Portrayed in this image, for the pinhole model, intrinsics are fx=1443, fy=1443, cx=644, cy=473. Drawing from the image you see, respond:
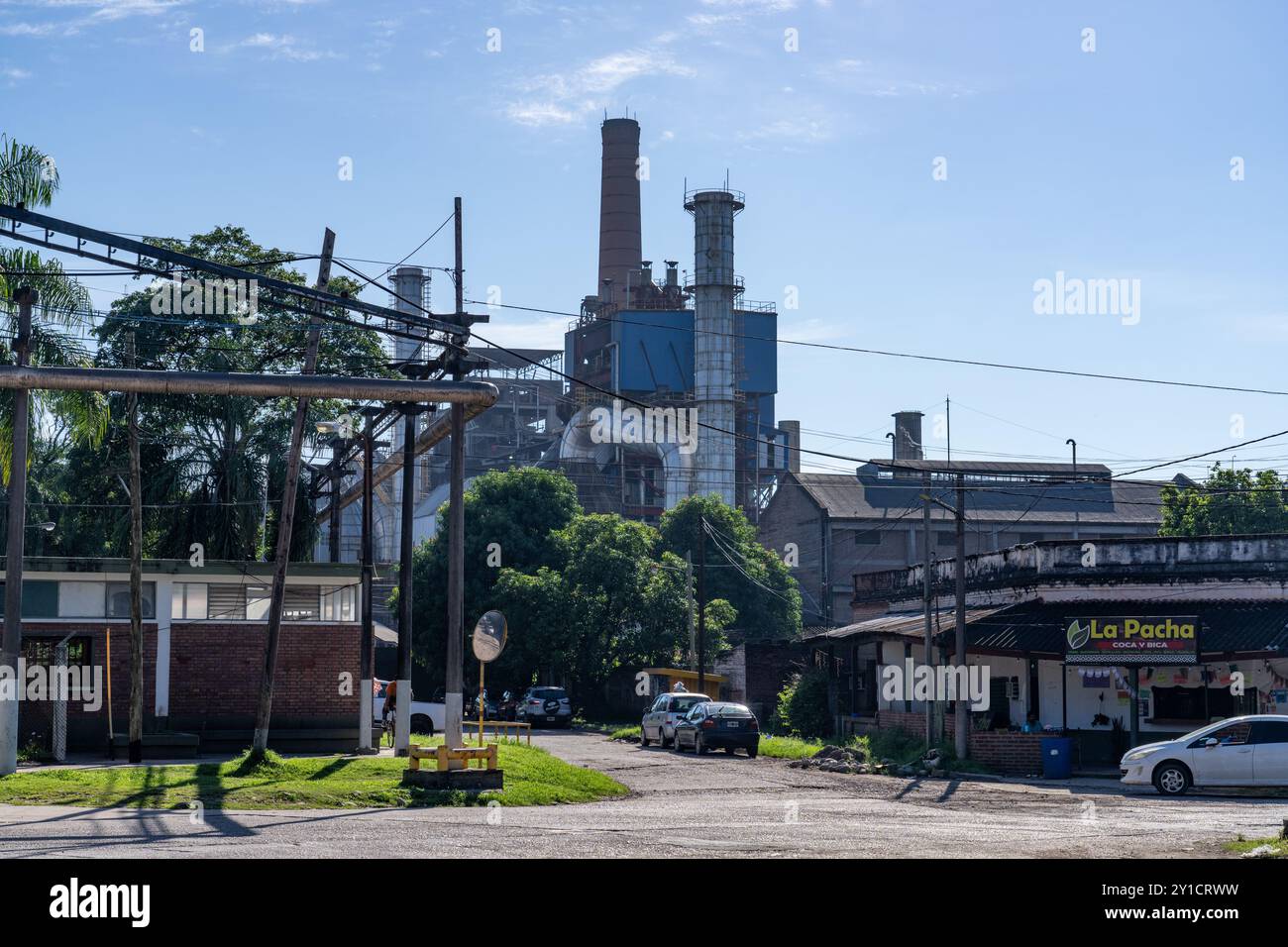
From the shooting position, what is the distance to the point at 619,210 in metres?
98.0

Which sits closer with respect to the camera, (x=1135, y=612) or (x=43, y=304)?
(x=43, y=304)

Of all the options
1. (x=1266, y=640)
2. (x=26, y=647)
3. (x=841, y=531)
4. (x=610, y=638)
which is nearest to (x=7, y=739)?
(x=26, y=647)

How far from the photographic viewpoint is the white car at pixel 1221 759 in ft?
88.9

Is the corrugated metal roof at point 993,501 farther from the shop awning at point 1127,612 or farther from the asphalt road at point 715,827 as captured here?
the asphalt road at point 715,827

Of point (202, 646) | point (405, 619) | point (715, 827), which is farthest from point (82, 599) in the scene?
point (715, 827)

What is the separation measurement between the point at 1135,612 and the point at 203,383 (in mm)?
25865

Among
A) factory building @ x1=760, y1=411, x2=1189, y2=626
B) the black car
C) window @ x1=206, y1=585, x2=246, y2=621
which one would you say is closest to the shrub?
the black car

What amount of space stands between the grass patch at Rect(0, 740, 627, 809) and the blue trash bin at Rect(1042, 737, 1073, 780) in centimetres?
1140

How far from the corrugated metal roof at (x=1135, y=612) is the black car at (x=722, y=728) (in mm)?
6596

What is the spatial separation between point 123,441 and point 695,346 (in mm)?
48120

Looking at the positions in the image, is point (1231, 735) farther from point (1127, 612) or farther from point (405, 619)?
point (405, 619)

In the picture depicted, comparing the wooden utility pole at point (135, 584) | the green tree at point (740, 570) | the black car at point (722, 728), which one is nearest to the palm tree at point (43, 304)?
the wooden utility pole at point (135, 584)

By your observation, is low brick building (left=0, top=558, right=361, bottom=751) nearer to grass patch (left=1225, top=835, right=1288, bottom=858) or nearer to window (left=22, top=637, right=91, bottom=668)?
window (left=22, top=637, right=91, bottom=668)

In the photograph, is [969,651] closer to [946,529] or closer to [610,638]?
[610,638]
